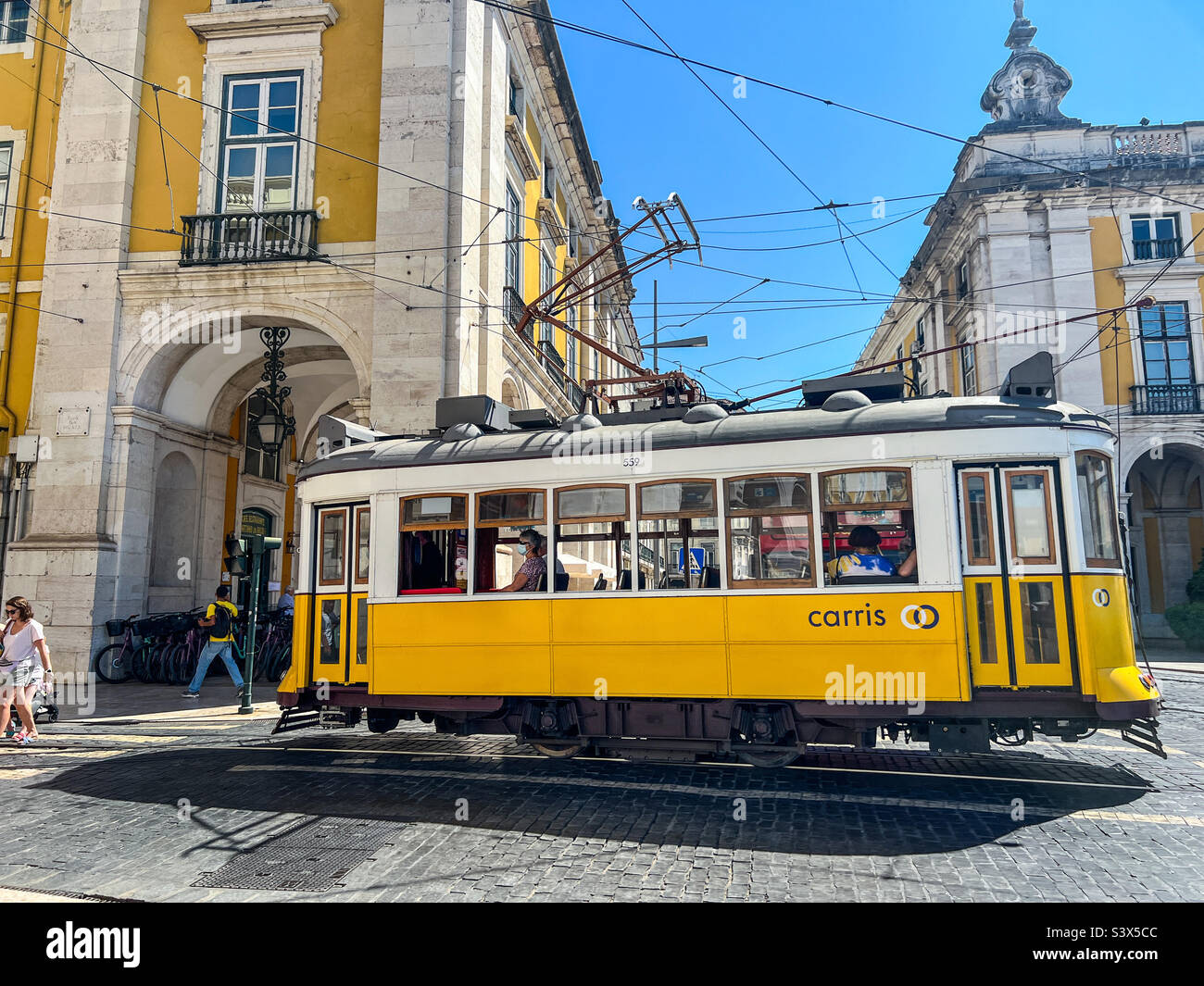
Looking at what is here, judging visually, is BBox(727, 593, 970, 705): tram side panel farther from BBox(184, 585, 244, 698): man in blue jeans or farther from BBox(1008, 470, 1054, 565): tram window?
BBox(184, 585, 244, 698): man in blue jeans

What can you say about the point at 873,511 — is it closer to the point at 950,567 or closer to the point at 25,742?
the point at 950,567

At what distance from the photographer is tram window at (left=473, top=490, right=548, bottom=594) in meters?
7.36

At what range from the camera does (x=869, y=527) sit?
21.3ft

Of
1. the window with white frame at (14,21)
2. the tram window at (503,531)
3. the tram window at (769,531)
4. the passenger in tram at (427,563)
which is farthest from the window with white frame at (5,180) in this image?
the tram window at (769,531)

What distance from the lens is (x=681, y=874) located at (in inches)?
182

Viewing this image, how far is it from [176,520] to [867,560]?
48.4 feet

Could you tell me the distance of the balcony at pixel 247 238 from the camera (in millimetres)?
14023

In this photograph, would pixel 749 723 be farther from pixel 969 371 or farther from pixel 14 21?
pixel 969 371

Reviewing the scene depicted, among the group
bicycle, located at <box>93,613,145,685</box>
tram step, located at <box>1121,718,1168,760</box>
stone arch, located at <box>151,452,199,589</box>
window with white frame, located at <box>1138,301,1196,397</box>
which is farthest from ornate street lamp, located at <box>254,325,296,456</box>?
window with white frame, located at <box>1138,301,1196,397</box>

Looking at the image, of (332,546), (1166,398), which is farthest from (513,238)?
(1166,398)

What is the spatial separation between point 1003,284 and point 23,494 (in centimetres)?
2789

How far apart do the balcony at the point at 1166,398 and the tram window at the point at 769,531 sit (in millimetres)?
24134

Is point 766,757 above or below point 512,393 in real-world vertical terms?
below

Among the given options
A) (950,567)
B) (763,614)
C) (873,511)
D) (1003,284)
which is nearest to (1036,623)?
(950,567)
